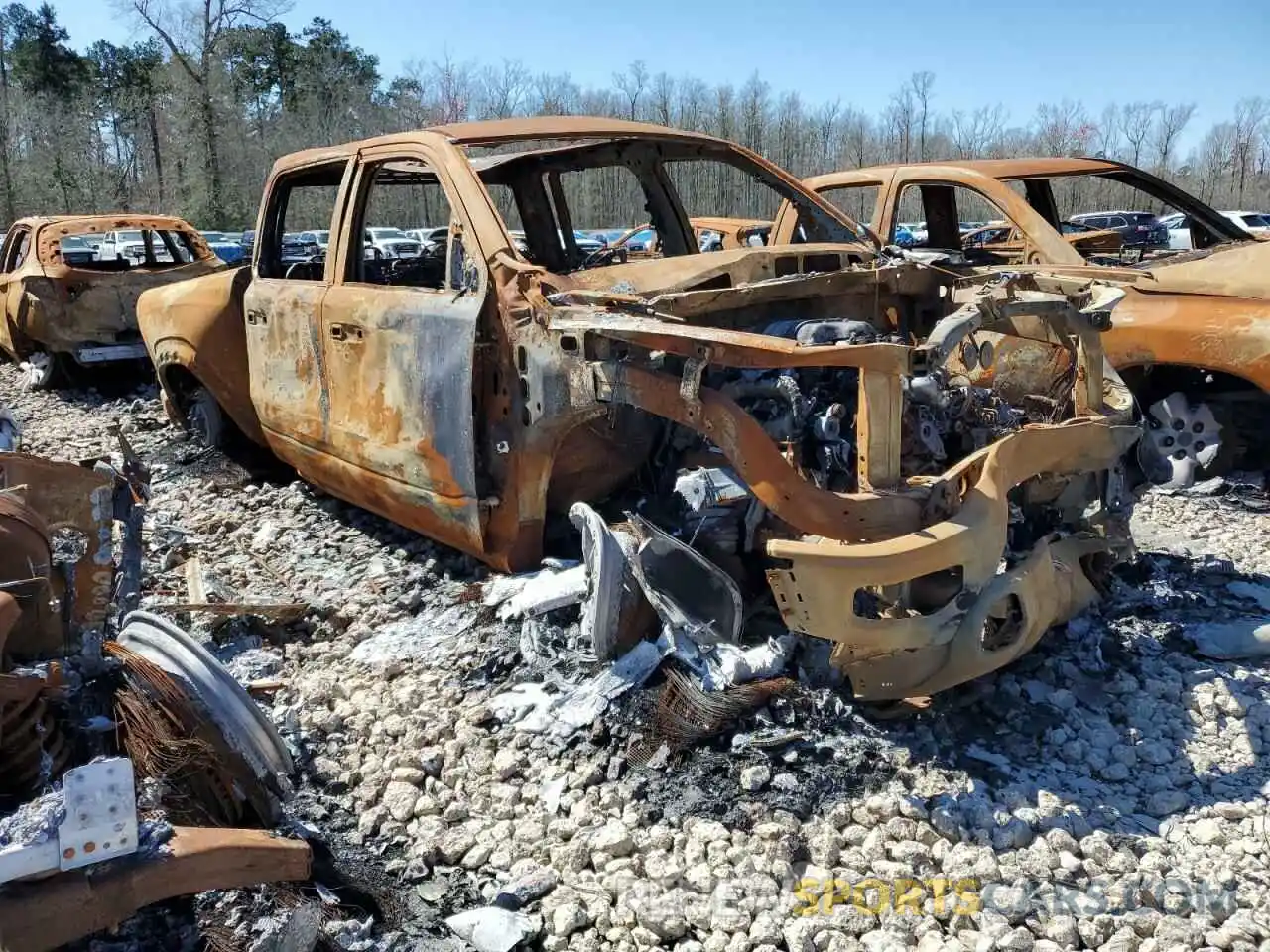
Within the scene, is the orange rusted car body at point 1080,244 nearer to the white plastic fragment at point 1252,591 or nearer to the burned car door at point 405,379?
the white plastic fragment at point 1252,591

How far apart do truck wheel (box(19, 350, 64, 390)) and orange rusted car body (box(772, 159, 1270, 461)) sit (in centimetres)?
769

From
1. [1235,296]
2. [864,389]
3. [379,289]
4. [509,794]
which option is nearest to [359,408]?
[379,289]

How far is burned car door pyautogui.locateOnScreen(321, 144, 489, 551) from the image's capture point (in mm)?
3893

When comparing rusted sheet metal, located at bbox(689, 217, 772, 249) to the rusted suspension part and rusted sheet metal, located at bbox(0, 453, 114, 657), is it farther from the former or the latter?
the rusted suspension part

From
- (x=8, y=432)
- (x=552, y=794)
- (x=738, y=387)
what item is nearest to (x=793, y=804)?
(x=552, y=794)

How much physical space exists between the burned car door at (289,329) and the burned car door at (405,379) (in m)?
0.13

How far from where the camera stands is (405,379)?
4133 mm

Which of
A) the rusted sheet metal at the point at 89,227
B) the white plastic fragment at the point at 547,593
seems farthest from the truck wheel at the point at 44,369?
the white plastic fragment at the point at 547,593

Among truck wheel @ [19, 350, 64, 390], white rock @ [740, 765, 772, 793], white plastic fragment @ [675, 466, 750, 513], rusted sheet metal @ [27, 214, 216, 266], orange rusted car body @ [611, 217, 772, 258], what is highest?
rusted sheet metal @ [27, 214, 216, 266]

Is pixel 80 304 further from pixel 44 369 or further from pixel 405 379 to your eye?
pixel 405 379

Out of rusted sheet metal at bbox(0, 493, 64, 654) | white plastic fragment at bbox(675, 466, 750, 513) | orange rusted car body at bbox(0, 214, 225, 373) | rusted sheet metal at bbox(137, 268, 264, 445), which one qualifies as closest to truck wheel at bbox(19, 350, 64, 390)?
orange rusted car body at bbox(0, 214, 225, 373)

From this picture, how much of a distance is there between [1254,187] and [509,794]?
3577 centimetres

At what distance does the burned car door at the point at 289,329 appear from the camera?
4805 mm

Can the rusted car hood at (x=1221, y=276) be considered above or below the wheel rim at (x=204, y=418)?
above
